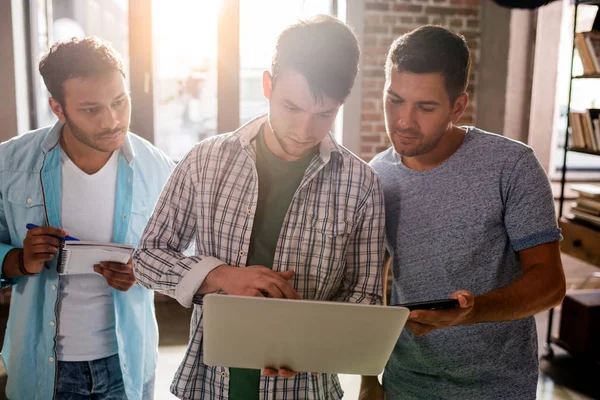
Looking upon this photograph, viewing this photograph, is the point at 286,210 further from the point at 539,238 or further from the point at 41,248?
the point at 41,248

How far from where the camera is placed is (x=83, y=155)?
1.82 metres

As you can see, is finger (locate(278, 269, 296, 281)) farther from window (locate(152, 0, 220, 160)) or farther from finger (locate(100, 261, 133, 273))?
window (locate(152, 0, 220, 160))

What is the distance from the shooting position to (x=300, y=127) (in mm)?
1356

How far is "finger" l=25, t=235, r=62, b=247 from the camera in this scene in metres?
1.64

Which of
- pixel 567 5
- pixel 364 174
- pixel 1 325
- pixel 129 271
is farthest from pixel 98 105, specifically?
pixel 567 5

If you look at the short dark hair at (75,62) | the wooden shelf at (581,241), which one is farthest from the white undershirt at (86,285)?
the wooden shelf at (581,241)

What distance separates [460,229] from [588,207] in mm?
2472

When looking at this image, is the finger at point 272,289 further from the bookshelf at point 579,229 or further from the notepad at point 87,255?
the bookshelf at point 579,229

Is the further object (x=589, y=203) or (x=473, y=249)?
(x=589, y=203)

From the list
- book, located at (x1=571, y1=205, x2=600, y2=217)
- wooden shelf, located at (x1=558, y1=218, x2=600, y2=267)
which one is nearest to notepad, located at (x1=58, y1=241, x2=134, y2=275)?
wooden shelf, located at (x1=558, y1=218, x2=600, y2=267)

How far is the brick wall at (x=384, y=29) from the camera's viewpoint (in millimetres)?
4090

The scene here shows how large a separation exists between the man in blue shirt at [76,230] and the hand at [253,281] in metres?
0.50

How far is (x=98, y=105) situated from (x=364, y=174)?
0.84 metres

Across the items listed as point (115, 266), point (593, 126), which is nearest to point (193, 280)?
point (115, 266)
